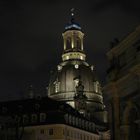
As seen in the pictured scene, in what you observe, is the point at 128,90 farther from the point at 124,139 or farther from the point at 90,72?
the point at 90,72

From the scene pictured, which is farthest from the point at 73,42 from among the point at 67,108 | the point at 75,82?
the point at 67,108

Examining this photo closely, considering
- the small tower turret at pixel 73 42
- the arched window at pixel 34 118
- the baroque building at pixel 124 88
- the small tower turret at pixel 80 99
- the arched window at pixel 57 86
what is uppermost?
the small tower turret at pixel 73 42

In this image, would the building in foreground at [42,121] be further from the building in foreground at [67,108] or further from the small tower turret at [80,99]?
the small tower turret at [80,99]

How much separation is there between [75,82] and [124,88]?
90.5 m

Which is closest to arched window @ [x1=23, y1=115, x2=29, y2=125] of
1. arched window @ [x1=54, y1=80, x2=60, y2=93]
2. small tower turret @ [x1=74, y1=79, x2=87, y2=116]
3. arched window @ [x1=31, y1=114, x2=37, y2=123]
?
arched window @ [x1=31, y1=114, x2=37, y2=123]

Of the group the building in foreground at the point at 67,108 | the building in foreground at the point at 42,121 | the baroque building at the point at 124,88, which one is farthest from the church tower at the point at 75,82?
the baroque building at the point at 124,88

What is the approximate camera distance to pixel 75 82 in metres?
131

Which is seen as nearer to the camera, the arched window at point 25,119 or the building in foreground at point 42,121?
the building in foreground at point 42,121

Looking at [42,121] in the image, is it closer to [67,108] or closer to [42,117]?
[42,117]

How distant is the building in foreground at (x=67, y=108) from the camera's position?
87000mm

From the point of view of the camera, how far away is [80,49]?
144m

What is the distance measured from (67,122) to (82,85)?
38311 millimetres

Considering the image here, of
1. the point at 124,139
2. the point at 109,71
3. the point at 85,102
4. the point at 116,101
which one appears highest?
the point at 85,102

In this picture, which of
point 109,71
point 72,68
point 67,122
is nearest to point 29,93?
point 72,68
